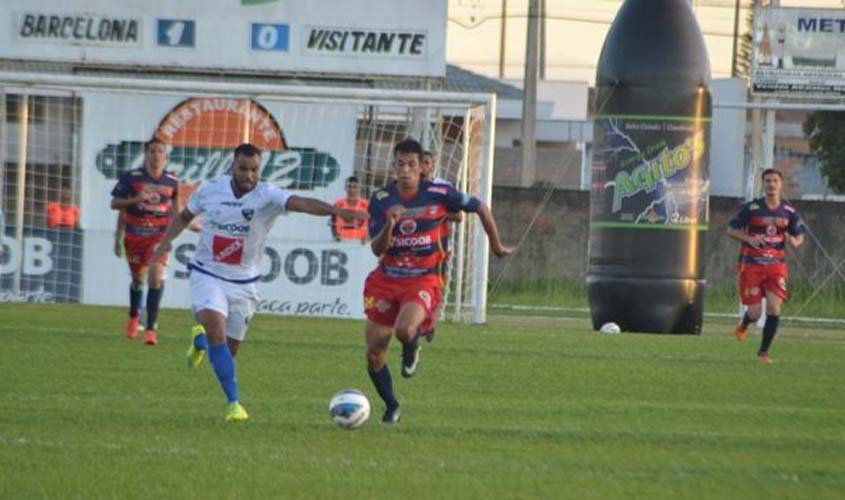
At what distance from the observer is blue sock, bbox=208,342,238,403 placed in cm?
1225

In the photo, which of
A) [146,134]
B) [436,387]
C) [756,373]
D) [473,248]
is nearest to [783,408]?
[436,387]

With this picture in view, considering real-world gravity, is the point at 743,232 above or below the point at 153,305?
above

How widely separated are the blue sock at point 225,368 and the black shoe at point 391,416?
36.7 inches

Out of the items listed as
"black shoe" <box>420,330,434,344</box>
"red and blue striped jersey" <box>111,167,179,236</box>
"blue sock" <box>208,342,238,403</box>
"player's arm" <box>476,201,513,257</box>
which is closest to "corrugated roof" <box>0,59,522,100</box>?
"red and blue striped jersey" <box>111,167,179,236</box>

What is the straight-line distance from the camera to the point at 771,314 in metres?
20.3

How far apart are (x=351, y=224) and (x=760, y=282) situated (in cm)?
635

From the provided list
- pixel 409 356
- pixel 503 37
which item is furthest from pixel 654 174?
pixel 503 37

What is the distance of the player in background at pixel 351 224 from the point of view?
1013 inches

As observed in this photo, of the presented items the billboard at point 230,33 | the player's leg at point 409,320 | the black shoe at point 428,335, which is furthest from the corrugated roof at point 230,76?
the player's leg at point 409,320

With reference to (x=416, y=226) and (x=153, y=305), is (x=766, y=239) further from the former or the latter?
(x=416, y=226)

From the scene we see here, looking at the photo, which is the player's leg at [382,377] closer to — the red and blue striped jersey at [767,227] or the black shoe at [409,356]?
the black shoe at [409,356]

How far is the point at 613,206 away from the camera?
2611 cm

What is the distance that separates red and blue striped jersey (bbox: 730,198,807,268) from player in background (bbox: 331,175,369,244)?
5.78 meters

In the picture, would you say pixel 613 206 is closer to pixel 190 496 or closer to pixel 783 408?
pixel 783 408
